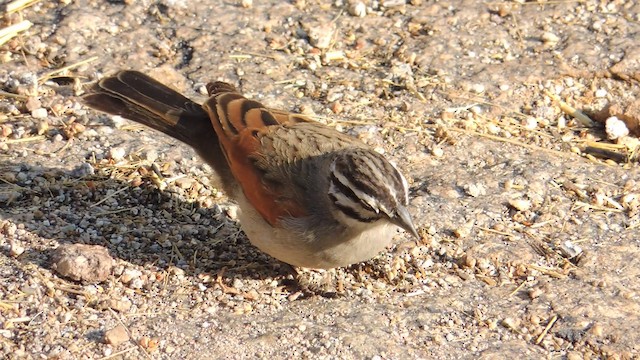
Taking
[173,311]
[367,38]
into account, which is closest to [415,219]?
[173,311]

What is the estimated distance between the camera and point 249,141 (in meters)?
7.32

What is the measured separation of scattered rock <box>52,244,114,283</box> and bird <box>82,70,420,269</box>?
111 centimetres

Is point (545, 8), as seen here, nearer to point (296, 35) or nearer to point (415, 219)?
point (296, 35)

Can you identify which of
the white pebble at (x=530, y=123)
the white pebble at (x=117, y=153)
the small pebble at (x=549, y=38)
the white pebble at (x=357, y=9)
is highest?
the white pebble at (x=357, y=9)

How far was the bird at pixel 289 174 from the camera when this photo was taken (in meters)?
6.60

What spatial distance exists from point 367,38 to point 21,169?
394 centimetres

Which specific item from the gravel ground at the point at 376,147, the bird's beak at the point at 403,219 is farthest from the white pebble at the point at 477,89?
the bird's beak at the point at 403,219

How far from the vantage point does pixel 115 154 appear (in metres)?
8.38

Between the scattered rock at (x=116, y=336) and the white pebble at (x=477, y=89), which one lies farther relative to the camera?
the white pebble at (x=477, y=89)

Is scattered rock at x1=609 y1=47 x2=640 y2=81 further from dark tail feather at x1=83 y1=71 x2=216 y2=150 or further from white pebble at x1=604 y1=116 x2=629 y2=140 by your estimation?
dark tail feather at x1=83 y1=71 x2=216 y2=150

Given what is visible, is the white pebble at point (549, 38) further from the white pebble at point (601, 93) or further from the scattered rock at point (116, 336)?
the scattered rock at point (116, 336)

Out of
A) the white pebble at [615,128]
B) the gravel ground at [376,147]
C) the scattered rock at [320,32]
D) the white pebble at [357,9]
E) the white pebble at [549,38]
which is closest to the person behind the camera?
the gravel ground at [376,147]

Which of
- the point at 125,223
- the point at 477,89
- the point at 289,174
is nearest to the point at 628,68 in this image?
the point at 477,89

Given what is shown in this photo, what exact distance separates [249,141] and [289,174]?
418mm
